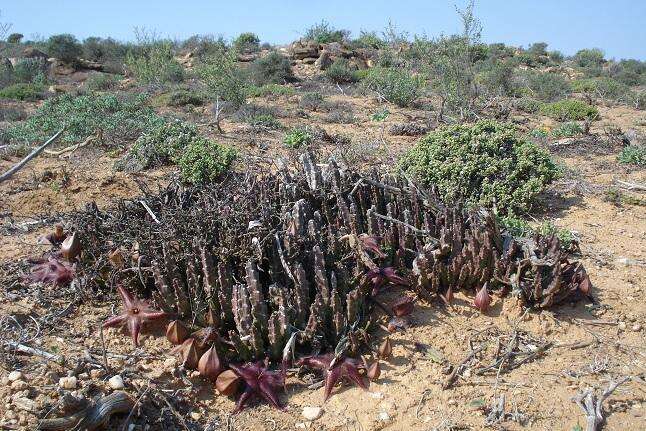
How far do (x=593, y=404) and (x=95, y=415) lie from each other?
2.45 m

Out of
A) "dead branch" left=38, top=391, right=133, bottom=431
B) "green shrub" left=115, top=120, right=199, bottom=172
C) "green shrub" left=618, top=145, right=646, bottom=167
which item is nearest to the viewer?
"dead branch" left=38, top=391, right=133, bottom=431

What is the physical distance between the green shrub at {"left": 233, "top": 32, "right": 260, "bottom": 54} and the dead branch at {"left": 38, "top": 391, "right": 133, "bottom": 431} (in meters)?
25.1

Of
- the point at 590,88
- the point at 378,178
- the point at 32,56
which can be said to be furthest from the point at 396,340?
the point at 32,56

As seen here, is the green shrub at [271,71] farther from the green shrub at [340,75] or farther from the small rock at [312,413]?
the small rock at [312,413]

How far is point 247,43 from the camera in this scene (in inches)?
1133

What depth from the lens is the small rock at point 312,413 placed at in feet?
9.52

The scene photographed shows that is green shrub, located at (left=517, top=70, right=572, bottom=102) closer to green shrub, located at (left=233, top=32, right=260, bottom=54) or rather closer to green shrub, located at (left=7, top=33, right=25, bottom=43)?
green shrub, located at (left=233, top=32, right=260, bottom=54)

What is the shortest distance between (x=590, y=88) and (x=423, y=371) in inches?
654

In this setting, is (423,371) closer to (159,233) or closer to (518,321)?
(518,321)

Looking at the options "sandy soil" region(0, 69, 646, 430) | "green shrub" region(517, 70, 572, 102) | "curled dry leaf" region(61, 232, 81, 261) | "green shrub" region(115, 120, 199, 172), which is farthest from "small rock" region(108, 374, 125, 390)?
"green shrub" region(517, 70, 572, 102)

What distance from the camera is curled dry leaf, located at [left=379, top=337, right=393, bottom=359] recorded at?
10.6 feet

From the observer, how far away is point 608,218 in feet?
17.3

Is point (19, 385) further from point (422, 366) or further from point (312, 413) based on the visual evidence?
point (422, 366)

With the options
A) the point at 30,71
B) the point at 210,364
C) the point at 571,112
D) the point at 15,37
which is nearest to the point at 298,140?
the point at 210,364
